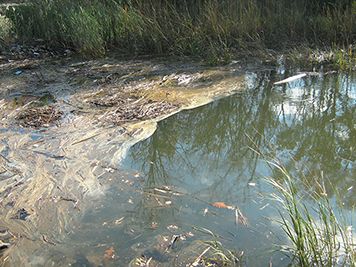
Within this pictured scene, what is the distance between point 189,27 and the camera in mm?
6703

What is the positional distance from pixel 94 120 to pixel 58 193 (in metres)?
1.38

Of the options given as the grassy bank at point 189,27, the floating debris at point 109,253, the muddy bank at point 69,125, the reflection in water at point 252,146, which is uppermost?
the grassy bank at point 189,27

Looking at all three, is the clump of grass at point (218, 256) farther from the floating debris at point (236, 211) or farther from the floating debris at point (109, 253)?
the floating debris at point (109, 253)

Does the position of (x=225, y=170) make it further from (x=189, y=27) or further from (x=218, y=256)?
(x=189, y=27)

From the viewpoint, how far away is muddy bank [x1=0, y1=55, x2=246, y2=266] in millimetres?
Result: 2955

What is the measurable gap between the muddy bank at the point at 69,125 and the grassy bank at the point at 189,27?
445 millimetres

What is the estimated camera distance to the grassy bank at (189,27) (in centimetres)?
662

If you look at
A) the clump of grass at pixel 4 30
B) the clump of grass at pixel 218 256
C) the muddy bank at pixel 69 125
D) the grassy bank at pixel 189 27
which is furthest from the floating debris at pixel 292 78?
the clump of grass at pixel 4 30

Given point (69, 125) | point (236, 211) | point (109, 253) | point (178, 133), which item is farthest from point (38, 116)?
point (236, 211)

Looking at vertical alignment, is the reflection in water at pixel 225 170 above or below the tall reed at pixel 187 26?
below

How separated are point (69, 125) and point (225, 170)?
1.71 meters

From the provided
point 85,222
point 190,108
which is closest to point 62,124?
point 190,108

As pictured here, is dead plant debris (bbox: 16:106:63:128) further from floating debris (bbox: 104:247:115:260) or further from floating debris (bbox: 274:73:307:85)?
floating debris (bbox: 274:73:307:85)

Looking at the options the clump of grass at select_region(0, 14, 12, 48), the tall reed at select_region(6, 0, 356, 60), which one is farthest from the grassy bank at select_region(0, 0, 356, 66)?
the clump of grass at select_region(0, 14, 12, 48)
